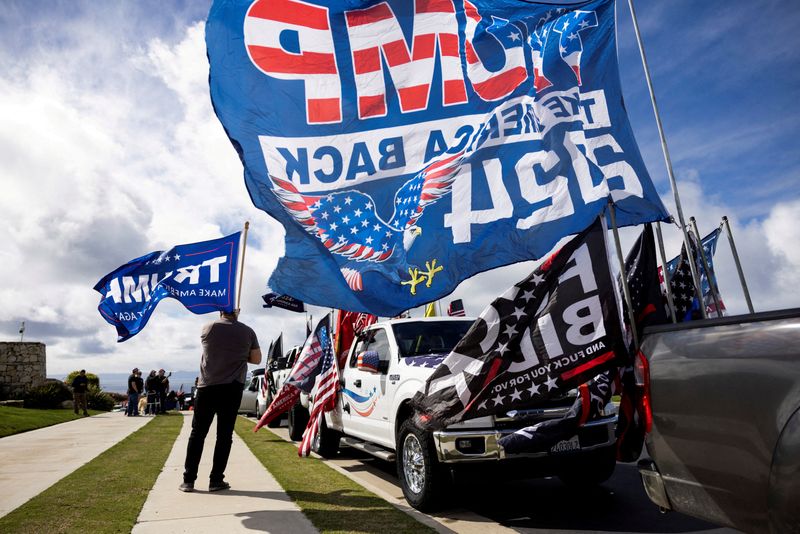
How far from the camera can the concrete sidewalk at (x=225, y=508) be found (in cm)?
508

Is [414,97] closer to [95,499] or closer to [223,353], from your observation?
[223,353]

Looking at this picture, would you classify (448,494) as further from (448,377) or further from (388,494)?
(448,377)

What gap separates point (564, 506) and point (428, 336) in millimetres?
2630

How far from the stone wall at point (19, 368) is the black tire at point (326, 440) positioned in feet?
65.0

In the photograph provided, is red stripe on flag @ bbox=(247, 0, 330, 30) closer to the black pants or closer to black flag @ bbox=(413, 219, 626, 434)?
the black pants

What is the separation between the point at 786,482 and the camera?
263 cm

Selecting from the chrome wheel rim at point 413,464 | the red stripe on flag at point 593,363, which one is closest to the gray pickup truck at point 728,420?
the red stripe on flag at point 593,363

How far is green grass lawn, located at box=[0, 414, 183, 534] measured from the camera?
512 centimetres

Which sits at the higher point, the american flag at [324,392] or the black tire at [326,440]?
the american flag at [324,392]

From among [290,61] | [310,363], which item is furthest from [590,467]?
[290,61]

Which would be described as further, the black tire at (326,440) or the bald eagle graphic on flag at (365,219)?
the black tire at (326,440)

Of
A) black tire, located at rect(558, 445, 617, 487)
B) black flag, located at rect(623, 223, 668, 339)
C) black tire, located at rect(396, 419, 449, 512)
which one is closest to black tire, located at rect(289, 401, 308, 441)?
black tire, located at rect(396, 419, 449, 512)

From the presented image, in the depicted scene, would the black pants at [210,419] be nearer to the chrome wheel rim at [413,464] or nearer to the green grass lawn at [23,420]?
the chrome wheel rim at [413,464]

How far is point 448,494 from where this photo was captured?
574cm
